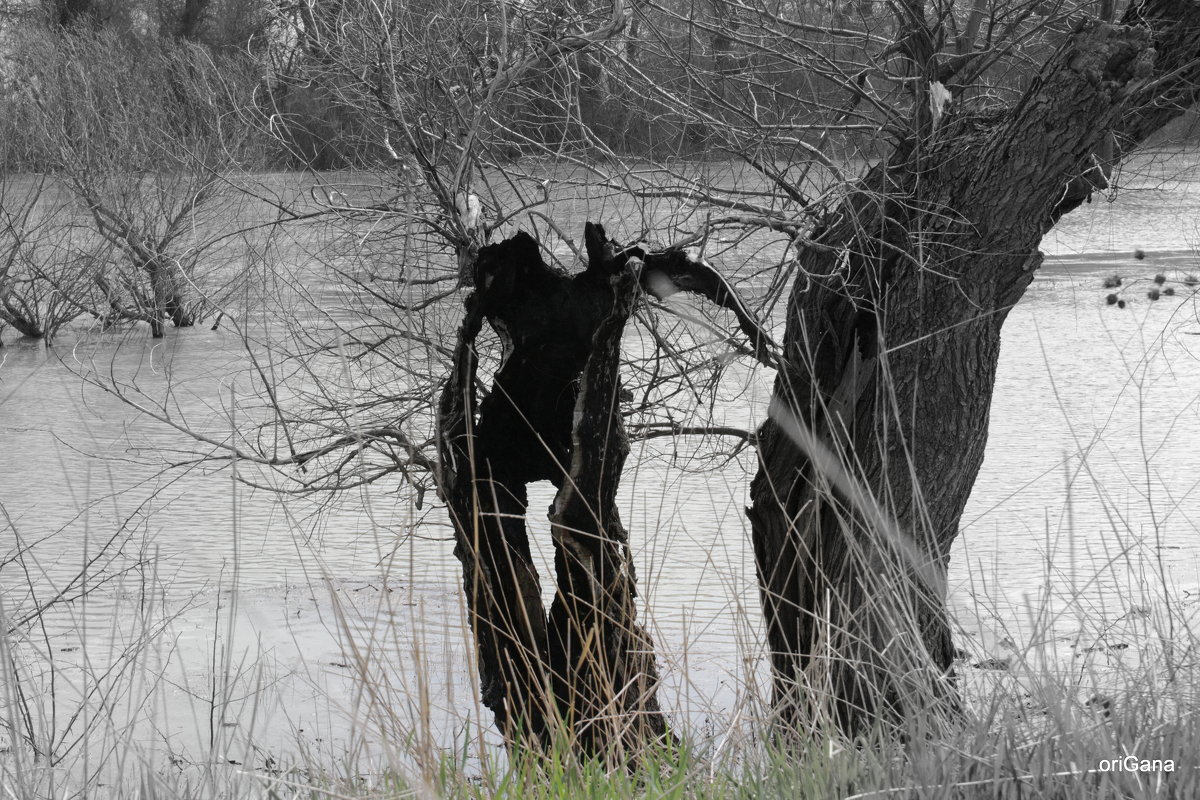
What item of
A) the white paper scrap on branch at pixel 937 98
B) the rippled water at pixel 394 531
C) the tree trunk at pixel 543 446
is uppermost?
the white paper scrap on branch at pixel 937 98

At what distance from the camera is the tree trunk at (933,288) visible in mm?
3574

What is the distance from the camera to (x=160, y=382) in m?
10.5

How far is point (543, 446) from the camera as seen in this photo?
3.68 metres

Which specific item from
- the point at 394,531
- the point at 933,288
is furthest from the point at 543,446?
the point at 394,531

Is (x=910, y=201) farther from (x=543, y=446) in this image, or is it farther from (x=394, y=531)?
(x=394, y=531)

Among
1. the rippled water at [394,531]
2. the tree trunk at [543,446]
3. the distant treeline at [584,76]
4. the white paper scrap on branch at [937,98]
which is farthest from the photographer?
the rippled water at [394,531]

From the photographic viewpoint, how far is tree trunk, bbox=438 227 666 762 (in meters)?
3.52

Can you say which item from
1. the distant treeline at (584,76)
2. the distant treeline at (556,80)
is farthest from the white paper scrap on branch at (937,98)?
the distant treeline at (556,80)

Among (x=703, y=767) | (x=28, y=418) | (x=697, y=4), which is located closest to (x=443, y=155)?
(x=697, y=4)

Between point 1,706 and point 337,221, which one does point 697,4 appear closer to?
point 337,221

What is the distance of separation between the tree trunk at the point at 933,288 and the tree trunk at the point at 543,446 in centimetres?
51

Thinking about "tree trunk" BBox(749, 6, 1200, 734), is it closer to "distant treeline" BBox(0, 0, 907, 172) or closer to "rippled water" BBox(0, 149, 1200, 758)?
"rippled water" BBox(0, 149, 1200, 758)

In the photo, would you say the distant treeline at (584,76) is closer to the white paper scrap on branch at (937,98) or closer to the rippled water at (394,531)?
the white paper scrap on branch at (937,98)

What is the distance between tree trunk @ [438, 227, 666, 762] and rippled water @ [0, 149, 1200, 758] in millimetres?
162
